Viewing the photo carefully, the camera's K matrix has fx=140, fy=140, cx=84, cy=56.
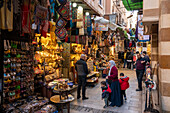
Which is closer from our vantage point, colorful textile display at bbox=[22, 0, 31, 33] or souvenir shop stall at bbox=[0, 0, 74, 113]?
colorful textile display at bbox=[22, 0, 31, 33]

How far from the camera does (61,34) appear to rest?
6.26 meters

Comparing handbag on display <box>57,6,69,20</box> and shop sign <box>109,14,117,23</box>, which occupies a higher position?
shop sign <box>109,14,117,23</box>

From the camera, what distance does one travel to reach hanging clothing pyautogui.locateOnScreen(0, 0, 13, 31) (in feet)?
9.91

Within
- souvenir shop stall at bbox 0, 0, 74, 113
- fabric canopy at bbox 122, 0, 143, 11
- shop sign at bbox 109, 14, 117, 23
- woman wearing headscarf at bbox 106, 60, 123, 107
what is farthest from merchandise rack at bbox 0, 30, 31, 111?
shop sign at bbox 109, 14, 117, 23

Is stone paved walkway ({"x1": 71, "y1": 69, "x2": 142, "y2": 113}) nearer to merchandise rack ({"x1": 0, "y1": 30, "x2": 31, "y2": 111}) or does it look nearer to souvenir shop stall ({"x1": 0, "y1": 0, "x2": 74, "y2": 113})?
souvenir shop stall ({"x1": 0, "y1": 0, "x2": 74, "y2": 113})

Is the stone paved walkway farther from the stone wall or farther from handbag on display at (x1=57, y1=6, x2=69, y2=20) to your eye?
handbag on display at (x1=57, y1=6, x2=69, y2=20)

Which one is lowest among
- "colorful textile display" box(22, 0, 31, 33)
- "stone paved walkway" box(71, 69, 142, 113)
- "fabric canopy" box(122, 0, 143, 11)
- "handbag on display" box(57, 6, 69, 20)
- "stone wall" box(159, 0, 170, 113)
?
"stone paved walkway" box(71, 69, 142, 113)

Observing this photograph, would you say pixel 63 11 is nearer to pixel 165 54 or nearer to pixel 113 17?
pixel 165 54

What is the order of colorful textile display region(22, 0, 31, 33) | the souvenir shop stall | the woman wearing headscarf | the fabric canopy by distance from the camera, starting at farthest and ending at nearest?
the fabric canopy, the woman wearing headscarf, the souvenir shop stall, colorful textile display region(22, 0, 31, 33)

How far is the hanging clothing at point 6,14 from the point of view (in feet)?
9.91

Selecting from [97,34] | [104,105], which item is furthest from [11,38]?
[97,34]

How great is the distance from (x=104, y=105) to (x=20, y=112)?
3095 mm

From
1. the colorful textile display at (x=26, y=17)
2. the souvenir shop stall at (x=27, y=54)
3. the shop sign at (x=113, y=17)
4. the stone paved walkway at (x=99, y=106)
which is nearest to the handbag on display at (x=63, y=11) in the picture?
the souvenir shop stall at (x=27, y=54)

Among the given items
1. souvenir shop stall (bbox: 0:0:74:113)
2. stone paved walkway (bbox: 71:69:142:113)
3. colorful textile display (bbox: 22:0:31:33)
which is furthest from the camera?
stone paved walkway (bbox: 71:69:142:113)
